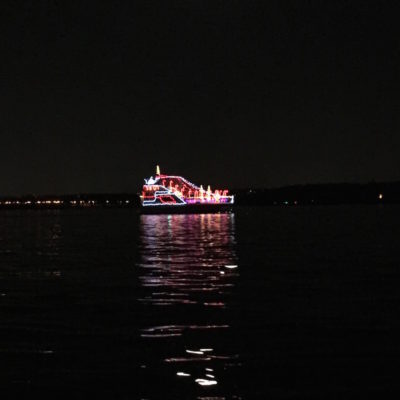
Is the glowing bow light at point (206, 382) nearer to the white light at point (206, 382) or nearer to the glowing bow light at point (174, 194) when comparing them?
the white light at point (206, 382)

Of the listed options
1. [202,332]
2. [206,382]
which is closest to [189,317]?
[202,332]

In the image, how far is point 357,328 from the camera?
14617 millimetres

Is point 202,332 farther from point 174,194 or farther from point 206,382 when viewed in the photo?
point 174,194

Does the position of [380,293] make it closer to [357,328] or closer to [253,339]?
[357,328]

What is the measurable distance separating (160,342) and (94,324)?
2.61 meters

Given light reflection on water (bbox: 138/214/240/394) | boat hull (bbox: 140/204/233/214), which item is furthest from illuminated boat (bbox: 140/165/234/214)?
light reflection on water (bbox: 138/214/240/394)

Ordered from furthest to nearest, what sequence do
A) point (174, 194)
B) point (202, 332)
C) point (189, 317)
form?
point (174, 194) → point (189, 317) → point (202, 332)

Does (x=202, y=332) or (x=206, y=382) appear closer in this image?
(x=206, y=382)

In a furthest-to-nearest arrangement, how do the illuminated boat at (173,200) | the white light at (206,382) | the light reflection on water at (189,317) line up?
the illuminated boat at (173,200) < the light reflection on water at (189,317) < the white light at (206,382)

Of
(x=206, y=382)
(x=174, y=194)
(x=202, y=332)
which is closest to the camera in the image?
(x=206, y=382)

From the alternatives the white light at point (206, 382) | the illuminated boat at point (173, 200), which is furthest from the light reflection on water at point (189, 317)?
the illuminated boat at point (173, 200)

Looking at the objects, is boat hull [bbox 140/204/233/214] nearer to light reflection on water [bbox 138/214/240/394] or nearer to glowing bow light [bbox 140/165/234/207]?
glowing bow light [bbox 140/165/234/207]

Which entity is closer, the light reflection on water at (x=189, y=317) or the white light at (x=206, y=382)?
the white light at (x=206, y=382)

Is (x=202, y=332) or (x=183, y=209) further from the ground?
(x=183, y=209)
